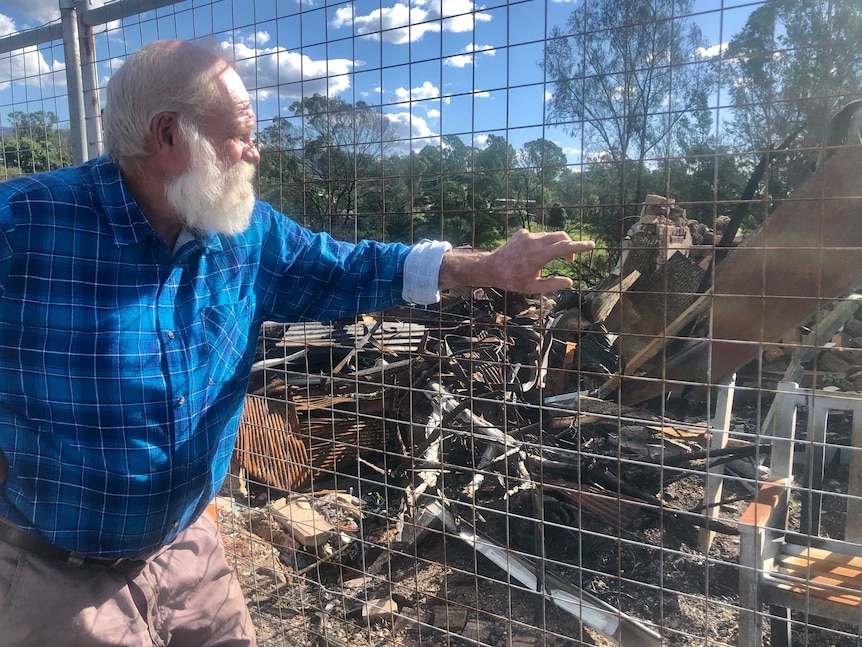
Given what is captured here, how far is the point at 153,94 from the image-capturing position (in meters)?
1.71

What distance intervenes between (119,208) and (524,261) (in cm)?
112

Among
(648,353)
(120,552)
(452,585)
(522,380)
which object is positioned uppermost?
(648,353)

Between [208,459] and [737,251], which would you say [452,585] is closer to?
[208,459]

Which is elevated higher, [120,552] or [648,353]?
[648,353]

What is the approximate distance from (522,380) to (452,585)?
2717 millimetres

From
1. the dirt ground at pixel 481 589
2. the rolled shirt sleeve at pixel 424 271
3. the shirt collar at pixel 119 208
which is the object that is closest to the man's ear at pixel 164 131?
the shirt collar at pixel 119 208

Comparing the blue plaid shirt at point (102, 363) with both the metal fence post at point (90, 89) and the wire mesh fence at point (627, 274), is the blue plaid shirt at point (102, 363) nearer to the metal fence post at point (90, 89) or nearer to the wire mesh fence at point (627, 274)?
the wire mesh fence at point (627, 274)

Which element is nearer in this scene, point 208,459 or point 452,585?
point 208,459

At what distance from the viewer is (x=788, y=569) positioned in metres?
2.20

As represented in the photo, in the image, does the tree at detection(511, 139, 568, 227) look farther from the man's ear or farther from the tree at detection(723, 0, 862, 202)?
the man's ear

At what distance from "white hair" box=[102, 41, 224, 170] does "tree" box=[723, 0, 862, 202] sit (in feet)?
4.78

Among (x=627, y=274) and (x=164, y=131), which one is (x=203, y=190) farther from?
(x=627, y=274)

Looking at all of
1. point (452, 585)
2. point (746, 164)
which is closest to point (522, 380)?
point (452, 585)

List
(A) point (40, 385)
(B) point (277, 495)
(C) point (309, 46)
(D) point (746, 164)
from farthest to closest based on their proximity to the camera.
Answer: (B) point (277, 495), (C) point (309, 46), (D) point (746, 164), (A) point (40, 385)
